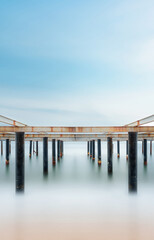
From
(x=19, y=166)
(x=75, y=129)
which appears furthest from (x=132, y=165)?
(x=19, y=166)

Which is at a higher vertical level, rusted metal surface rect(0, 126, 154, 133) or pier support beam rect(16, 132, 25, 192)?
rusted metal surface rect(0, 126, 154, 133)

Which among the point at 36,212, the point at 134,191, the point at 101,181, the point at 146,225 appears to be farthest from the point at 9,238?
the point at 101,181

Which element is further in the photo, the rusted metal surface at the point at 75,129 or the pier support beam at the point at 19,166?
the rusted metal surface at the point at 75,129

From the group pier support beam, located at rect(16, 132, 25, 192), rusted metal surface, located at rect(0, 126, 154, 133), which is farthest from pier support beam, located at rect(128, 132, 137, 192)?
pier support beam, located at rect(16, 132, 25, 192)

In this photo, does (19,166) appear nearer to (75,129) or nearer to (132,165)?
(75,129)

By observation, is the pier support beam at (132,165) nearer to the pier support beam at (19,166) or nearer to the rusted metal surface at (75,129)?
the rusted metal surface at (75,129)

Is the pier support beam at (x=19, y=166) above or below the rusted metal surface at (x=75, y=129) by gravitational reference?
below

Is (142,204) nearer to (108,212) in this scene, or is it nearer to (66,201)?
(108,212)

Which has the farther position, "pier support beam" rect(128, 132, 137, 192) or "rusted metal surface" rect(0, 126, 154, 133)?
"rusted metal surface" rect(0, 126, 154, 133)

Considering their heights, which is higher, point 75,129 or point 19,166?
point 75,129

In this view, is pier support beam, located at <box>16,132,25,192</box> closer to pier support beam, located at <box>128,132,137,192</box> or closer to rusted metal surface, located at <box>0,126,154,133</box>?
rusted metal surface, located at <box>0,126,154,133</box>

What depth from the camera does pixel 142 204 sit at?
11.7m

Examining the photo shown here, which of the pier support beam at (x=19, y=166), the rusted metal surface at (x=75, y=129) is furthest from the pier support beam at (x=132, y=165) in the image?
the pier support beam at (x=19, y=166)

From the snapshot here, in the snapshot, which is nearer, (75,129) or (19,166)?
(19,166)
